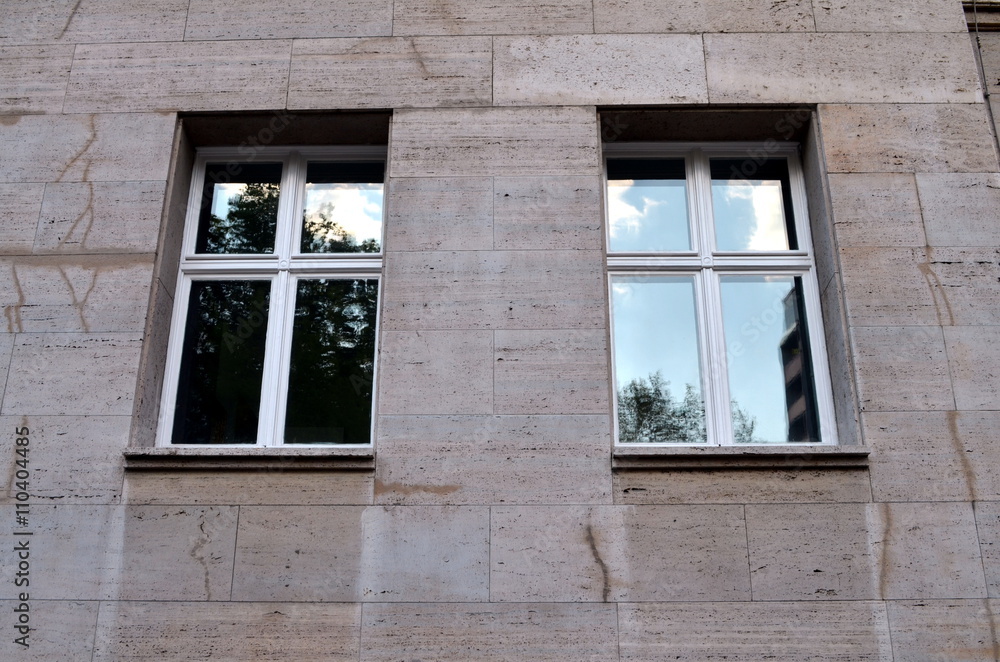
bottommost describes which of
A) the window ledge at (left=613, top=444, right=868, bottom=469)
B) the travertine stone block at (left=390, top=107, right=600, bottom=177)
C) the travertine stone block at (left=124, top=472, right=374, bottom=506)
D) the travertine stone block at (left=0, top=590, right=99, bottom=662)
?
the travertine stone block at (left=0, top=590, right=99, bottom=662)

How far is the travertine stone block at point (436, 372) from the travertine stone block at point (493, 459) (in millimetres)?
104

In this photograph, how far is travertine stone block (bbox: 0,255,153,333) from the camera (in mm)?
6555

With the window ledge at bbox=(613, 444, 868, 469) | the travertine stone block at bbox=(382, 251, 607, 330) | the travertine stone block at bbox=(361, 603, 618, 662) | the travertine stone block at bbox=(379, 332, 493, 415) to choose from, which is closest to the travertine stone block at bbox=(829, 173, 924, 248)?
the window ledge at bbox=(613, 444, 868, 469)

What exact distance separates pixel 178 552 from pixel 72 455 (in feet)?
3.65

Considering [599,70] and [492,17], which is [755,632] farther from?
[492,17]

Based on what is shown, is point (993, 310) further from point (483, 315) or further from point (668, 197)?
point (483, 315)

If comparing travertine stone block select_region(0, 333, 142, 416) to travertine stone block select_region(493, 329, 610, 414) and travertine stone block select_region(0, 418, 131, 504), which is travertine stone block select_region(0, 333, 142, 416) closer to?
travertine stone block select_region(0, 418, 131, 504)

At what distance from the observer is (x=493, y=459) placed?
20.0 ft

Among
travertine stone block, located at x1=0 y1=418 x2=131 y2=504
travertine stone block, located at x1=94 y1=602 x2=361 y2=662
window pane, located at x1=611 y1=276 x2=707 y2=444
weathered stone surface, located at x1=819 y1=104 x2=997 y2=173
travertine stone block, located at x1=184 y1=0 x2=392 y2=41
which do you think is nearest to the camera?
travertine stone block, located at x1=94 y1=602 x2=361 y2=662

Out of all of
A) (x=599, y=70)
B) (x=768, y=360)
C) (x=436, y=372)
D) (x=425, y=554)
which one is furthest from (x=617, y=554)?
(x=599, y=70)

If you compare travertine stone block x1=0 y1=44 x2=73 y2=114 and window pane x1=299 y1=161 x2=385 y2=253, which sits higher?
travertine stone block x1=0 y1=44 x2=73 y2=114

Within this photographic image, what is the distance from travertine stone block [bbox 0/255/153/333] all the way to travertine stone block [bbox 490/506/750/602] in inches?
128

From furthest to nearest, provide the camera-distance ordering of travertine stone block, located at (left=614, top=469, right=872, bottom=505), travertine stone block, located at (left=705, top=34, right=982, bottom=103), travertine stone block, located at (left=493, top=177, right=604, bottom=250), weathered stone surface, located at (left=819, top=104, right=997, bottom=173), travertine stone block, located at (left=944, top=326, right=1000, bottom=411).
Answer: travertine stone block, located at (left=705, top=34, right=982, bottom=103) → weathered stone surface, located at (left=819, top=104, right=997, bottom=173) → travertine stone block, located at (left=493, top=177, right=604, bottom=250) → travertine stone block, located at (left=944, top=326, right=1000, bottom=411) → travertine stone block, located at (left=614, top=469, right=872, bottom=505)

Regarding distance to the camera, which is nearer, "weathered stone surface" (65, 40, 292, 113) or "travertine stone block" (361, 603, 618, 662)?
"travertine stone block" (361, 603, 618, 662)
